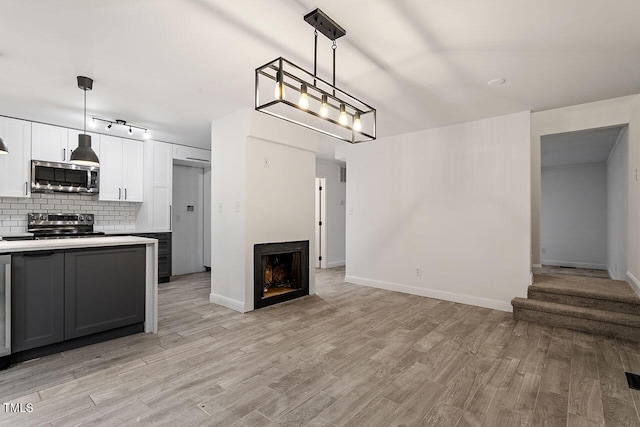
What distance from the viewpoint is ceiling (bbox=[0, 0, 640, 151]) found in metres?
2.18

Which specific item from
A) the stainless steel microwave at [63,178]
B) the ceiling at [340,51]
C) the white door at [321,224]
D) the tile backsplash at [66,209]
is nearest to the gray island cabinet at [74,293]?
the ceiling at [340,51]

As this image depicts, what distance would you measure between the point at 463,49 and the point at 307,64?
1.35 metres

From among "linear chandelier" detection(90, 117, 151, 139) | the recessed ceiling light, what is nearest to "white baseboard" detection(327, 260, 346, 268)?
"linear chandelier" detection(90, 117, 151, 139)

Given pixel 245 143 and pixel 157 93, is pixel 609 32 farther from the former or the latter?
pixel 157 93

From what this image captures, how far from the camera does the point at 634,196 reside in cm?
378

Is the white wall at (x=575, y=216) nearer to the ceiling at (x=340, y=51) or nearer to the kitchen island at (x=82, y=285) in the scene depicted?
the ceiling at (x=340, y=51)

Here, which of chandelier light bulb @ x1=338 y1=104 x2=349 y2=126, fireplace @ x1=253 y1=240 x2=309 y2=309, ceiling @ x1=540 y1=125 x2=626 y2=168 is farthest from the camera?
ceiling @ x1=540 y1=125 x2=626 y2=168

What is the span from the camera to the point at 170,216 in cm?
607

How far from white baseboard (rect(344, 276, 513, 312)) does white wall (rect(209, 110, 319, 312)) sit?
5.29 feet

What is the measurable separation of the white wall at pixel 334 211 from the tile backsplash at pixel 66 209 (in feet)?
13.2

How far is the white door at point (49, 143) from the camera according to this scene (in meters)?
4.75

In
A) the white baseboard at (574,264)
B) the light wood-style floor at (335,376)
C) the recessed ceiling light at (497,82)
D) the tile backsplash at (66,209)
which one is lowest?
the light wood-style floor at (335,376)

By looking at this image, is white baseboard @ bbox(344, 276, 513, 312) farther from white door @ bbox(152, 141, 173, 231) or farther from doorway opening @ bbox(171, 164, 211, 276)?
white door @ bbox(152, 141, 173, 231)

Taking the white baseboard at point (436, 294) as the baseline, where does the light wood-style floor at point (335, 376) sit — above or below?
below
